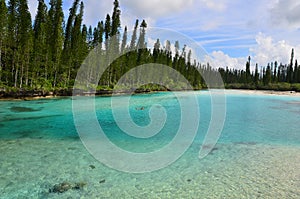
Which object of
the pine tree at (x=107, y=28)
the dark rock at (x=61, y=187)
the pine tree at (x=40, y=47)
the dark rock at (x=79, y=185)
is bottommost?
the dark rock at (x=79, y=185)

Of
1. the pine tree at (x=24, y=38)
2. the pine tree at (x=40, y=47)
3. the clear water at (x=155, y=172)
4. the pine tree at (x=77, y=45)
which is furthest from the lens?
the pine tree at (x=77, y=45)

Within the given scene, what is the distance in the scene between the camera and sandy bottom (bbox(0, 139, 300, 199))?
511 centimetres

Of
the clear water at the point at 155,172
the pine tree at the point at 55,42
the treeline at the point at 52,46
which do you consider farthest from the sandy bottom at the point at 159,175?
the pine tree at the point at 55,42

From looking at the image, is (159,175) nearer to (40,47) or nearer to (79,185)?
(79,185)

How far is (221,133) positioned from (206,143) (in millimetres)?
2650

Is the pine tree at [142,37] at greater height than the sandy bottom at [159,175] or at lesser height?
greater

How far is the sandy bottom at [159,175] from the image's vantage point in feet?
16.8

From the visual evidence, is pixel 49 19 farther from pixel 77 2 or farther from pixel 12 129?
pixel 12 129

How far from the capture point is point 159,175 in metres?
6.26

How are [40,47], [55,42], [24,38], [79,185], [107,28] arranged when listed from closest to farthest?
1. [79,185]
2. [24,38]
3. [40,47]
4. [55,42]
5. [107,28]

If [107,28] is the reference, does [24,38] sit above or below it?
below

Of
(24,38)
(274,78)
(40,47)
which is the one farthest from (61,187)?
(274,78)

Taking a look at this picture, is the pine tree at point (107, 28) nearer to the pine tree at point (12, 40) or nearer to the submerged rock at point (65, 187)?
the pine tree at point (12, 40)

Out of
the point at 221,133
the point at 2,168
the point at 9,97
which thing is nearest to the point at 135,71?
the point at 9,97
